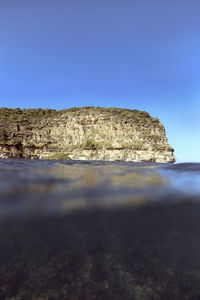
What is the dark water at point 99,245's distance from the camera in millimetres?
1704

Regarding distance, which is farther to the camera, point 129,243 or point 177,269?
point 129,243

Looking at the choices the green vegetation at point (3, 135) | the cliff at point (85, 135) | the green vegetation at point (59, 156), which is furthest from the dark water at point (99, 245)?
the green vegetation at point (3, 135)

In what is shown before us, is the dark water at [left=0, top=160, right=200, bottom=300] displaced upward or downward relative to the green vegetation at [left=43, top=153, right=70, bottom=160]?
upward

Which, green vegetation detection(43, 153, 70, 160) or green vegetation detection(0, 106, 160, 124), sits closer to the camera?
green vegetation detection(43, 153, 70, 160)

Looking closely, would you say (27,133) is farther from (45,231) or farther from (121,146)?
(45,231)

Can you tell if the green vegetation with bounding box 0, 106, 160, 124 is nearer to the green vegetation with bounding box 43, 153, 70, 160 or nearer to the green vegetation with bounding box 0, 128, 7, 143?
the green vegetation with bounding box 0, 128, 7, 143

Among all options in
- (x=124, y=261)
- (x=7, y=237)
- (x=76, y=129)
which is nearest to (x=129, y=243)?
(x=124, y=261)

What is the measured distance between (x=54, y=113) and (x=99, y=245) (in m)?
75.7

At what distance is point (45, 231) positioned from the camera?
2.76 metres

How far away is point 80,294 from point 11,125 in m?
71.6

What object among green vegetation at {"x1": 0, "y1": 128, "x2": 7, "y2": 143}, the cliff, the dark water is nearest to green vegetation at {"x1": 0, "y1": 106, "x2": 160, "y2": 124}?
the cliff

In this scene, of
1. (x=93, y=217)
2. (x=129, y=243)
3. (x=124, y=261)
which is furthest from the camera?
(x=93, y=217)

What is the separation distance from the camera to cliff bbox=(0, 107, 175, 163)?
6228cm

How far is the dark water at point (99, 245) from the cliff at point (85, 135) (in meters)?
58.1
